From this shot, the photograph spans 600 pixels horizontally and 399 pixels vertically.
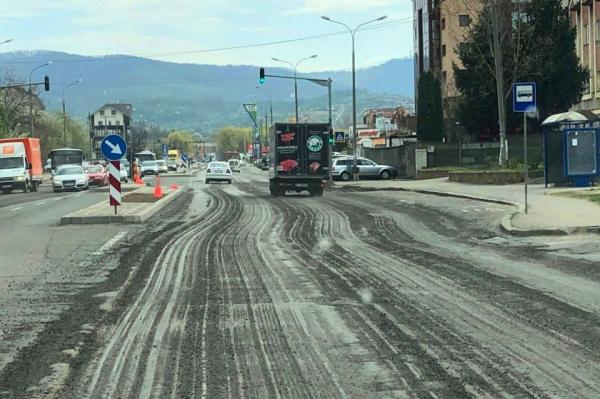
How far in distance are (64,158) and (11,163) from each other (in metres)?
18.4

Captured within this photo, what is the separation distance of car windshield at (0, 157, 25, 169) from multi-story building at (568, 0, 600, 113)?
3470cm

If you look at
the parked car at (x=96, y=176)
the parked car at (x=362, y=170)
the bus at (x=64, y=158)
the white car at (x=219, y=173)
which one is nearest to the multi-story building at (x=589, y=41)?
the parked car at (x=362, y=170)

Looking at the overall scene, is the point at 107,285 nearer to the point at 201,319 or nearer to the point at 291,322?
the point at 201,319

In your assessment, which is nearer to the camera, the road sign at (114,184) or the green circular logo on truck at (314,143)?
the road sign at (114,184)

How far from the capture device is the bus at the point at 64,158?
207ft

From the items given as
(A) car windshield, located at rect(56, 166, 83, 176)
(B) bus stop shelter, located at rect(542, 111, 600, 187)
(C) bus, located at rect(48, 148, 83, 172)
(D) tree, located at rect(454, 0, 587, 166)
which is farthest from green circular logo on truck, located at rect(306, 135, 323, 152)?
(C) bus, located at rect(48, 148, 83, 172)

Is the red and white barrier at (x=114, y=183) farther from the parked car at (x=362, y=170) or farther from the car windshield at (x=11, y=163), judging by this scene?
the parked car at (x=362, y=170)

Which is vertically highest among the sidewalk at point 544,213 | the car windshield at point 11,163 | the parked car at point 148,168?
the car windshield at point 11,163

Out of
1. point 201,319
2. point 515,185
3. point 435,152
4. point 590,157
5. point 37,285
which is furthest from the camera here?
point 435,152

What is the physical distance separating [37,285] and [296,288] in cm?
355

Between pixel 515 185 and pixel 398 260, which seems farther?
pixel 515 185

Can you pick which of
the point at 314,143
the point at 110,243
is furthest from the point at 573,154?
the point at 110,243

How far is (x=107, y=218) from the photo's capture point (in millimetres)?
19859

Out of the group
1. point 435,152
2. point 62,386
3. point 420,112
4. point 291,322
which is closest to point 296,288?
point 291,322
